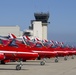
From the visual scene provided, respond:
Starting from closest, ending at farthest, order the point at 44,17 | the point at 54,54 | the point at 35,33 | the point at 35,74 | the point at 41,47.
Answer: the point at 35,74, the point at 41,47, the point at 54,54, the point at 35,33, the point at 44,17

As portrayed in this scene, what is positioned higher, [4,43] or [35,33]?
[4,43]

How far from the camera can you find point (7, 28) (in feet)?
231

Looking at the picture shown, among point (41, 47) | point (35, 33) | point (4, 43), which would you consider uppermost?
point (4, 43)

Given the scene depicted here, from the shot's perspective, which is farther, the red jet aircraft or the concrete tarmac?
the red jet aircraft

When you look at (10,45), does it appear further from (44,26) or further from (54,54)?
(44,26)

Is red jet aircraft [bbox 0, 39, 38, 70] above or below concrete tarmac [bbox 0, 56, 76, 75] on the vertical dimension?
above

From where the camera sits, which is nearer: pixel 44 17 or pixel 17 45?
pixel 17 45

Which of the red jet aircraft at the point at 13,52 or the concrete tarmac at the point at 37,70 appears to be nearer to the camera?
the concrete tarmac at the point at 37,70

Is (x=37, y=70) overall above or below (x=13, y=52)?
below

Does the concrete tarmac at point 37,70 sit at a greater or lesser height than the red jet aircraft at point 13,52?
lesser

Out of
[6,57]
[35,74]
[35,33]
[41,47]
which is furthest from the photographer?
[35,33]

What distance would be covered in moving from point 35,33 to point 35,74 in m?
64.2

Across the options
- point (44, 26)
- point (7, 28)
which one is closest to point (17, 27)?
point (7, 28)

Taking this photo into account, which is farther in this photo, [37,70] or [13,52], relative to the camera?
[13,52]
